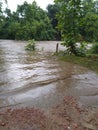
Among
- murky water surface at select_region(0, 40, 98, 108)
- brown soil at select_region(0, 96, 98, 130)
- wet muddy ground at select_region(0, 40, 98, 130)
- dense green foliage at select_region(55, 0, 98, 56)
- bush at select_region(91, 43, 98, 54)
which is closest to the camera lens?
brown soil at select_region(0, 96, 98, 130)

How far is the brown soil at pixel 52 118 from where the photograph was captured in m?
4.16

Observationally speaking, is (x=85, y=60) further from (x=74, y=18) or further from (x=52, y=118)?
(x=52, y=118)

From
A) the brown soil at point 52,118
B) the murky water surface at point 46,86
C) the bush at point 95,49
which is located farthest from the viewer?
the bush at point 95,49

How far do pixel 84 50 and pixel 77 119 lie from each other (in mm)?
9183

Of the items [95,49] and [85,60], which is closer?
[85,60]

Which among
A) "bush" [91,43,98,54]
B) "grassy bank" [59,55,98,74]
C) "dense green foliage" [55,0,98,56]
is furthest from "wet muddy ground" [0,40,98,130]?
"bush" [91,43,98,54]

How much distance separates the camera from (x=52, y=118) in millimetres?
4523

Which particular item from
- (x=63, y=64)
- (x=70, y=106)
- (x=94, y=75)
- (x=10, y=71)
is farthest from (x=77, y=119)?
(x=63, y=64)

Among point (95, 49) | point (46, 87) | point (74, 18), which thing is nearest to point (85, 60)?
point (74, 18)

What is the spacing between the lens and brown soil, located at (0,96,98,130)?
4.16 m

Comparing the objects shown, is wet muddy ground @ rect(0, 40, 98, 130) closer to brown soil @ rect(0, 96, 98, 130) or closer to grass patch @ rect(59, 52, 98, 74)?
brown soil @ rect(0, 96, 98, 130)

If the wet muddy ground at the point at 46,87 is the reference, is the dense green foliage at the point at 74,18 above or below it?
above

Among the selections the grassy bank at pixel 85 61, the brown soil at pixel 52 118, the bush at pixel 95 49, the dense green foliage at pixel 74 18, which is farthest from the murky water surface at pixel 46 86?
the bush at pixel 95 49

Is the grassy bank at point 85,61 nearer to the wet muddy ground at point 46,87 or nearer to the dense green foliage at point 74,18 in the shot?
the wet muddy ground at point 46,87
